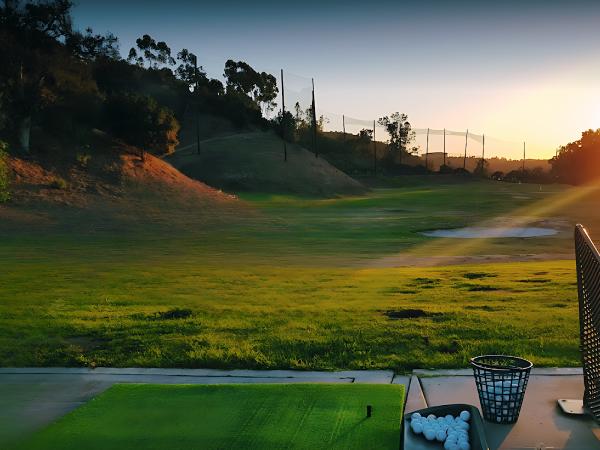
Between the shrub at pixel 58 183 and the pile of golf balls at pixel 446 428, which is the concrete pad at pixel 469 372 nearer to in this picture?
the pile of golf balls at pixel 446 428

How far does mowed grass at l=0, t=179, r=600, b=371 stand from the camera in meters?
7.29

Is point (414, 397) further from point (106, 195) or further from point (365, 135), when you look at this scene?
point (365, 135)

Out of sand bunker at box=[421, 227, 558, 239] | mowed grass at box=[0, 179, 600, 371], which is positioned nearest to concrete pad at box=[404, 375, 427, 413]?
mowed grass at box=[0, 179, 600, 371]

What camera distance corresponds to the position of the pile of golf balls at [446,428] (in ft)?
14.5

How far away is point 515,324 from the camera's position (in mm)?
8695

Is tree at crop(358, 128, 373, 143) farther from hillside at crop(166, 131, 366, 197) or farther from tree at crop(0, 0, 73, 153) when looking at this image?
tree at crop(0, 0, 73, 153)

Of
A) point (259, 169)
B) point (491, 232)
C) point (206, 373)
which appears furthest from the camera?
point (259, 169)

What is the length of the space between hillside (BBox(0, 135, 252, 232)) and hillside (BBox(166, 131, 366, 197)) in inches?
788

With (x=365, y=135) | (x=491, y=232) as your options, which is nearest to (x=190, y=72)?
(x=365, y=135)

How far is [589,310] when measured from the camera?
185 inches

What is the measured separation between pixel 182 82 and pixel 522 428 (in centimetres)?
11226

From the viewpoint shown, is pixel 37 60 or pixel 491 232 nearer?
pixel 491 232

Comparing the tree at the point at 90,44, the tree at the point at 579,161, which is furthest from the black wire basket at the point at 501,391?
the tree at the point at 579,161

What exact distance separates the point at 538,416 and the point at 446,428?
962 millimetres
